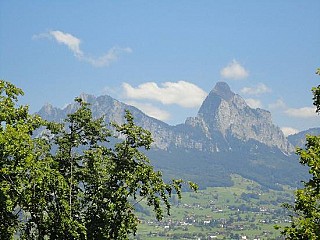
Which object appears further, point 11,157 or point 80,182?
point 80,182

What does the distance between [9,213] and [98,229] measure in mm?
5256

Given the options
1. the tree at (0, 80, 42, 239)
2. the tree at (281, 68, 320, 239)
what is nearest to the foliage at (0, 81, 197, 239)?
the tree at (0, 80, 42, 239)

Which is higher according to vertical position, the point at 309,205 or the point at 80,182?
the point at 80,182

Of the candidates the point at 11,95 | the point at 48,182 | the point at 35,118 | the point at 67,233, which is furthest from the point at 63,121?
the point at 67,233

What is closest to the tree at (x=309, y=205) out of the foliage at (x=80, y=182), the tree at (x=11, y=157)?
the foliage at (x=80, y=182)

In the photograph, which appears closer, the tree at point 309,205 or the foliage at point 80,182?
the tree at point 309,205

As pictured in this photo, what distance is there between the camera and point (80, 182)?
2609cm

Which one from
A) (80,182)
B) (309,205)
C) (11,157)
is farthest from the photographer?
(80,182)

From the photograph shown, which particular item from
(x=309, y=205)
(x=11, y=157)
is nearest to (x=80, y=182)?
(x=11, y=157)

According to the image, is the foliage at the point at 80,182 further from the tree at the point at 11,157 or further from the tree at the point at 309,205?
the tree at the point at 309,205

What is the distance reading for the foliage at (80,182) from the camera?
2255cm

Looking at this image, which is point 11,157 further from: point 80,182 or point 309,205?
point 309,205

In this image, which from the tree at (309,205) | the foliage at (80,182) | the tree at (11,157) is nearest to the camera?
the tree at (309,205)

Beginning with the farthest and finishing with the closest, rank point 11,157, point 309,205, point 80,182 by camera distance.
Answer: point 80,182
point 11,157
point 309,205
